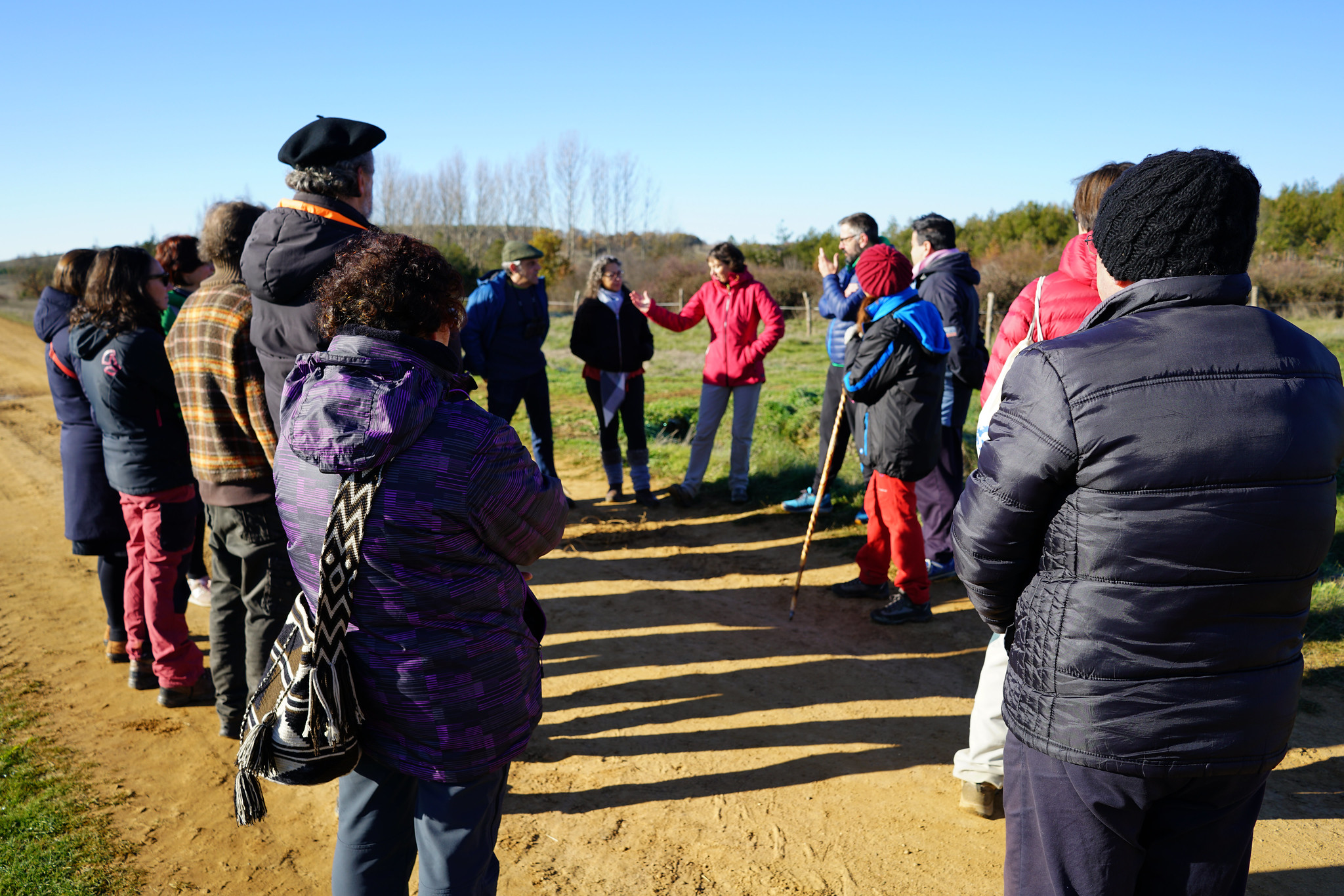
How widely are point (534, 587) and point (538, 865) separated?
2794 mm

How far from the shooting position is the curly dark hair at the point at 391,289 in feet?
6.36

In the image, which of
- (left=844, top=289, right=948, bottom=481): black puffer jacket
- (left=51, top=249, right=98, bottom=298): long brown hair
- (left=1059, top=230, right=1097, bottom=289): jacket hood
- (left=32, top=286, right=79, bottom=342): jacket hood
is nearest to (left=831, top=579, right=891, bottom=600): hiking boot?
(left=844, top=289, right=948, bottom=481): black puffer jacket

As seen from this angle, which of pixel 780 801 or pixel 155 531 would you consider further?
pixel 155 531

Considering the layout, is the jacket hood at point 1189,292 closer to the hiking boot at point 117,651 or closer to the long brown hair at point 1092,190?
the long brown hair at point 1092,190

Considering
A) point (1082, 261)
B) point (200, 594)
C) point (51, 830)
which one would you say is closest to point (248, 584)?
point (51, 830)

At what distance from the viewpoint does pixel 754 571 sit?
5.92 m

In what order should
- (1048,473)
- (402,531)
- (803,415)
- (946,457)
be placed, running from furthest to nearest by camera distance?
1. (803,415)
2. (946,457)
3. (402,531)
4. (1048,473)

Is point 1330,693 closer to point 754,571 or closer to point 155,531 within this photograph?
point 754,571

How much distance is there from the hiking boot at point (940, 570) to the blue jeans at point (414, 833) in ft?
13.3

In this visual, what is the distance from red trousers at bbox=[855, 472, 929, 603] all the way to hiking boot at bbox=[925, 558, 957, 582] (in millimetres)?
506

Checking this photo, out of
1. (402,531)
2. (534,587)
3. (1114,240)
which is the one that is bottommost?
(534,587)

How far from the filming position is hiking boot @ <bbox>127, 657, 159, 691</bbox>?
424 centimetres

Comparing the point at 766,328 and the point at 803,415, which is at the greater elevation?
the point at 766,328

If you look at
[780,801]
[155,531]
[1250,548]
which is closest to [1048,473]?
[1250,548]
